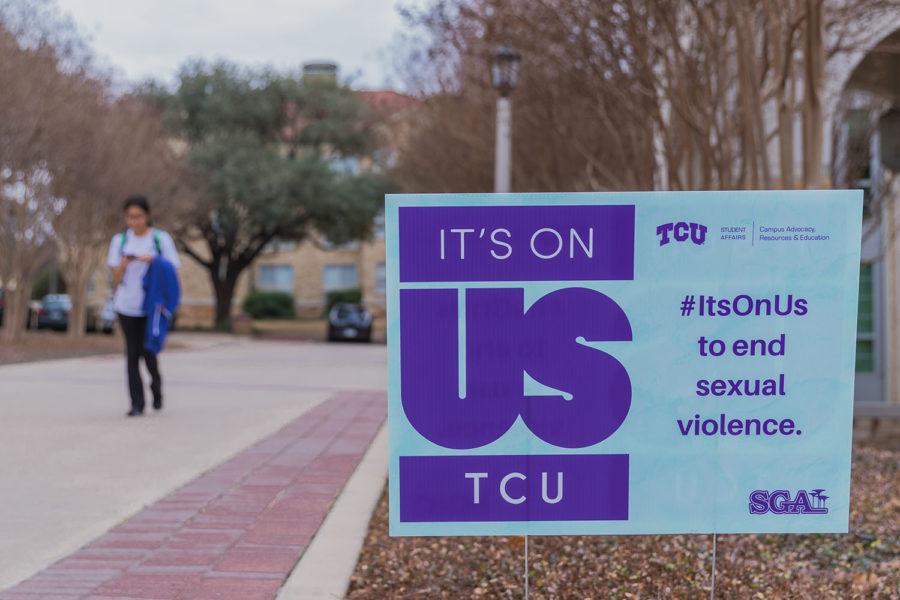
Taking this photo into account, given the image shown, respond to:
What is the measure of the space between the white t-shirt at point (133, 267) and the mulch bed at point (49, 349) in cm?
744

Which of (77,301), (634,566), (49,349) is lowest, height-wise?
(49,349)

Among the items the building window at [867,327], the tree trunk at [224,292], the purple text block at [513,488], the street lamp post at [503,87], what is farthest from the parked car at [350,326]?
the purple text block at [513,488]

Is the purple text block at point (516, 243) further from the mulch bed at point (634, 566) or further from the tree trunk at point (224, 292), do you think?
the tree trunk at point (224, 292)

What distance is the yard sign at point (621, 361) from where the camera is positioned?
3.19 metres

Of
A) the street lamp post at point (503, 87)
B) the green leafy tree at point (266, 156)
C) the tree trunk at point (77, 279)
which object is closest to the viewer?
the street lamp post at point (503, 87)

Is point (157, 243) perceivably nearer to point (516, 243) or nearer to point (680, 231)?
point (516, 243)

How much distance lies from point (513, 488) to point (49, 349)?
678 inches

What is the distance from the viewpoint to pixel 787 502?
3.29m

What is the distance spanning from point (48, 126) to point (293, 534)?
607 inches

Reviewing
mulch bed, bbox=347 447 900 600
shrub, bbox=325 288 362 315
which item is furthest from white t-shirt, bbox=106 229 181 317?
shrub, bbox=325 288 362 315

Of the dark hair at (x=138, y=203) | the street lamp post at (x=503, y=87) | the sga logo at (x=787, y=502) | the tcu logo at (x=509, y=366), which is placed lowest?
the sga logo at (x=787, y=502)

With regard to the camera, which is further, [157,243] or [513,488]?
[157,243]

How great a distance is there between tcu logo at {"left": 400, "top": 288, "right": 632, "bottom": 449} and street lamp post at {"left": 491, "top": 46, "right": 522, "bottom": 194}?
931 cm

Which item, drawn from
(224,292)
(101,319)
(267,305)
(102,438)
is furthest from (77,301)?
(267,305)
